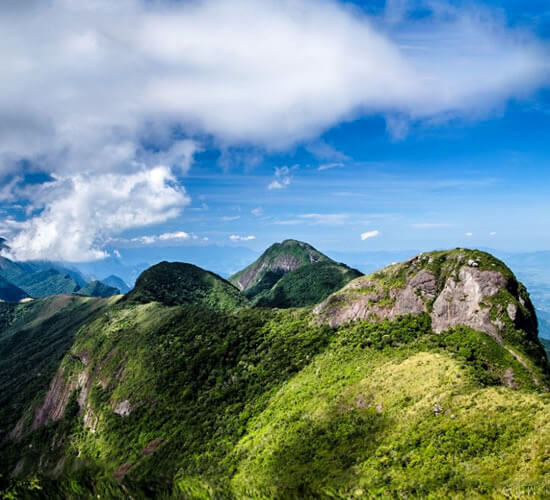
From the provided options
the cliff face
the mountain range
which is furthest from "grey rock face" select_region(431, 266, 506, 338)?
the mountain range

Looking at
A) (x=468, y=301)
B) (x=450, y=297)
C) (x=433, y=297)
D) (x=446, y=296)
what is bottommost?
(x=468, y=301)

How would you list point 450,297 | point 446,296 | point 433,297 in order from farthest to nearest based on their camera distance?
1. point 433,297
2. point 446,296
3. point 450,297

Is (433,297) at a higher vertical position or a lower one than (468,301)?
higher

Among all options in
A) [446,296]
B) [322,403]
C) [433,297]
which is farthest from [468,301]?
[322,403]

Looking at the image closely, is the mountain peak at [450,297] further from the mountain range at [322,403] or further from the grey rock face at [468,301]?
the mountain range at [322,403]

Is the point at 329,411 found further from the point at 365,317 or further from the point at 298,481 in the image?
the point at 365,317

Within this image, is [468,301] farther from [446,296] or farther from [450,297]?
[446,296]

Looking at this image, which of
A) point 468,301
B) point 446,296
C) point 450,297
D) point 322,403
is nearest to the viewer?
point 322,403

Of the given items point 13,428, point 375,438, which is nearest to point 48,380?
point 13,428
